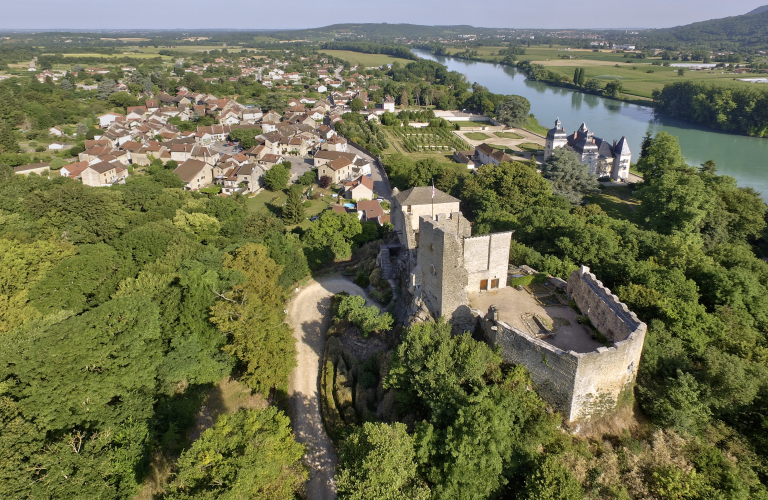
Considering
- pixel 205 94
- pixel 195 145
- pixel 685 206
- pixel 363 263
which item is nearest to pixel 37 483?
pixel 363 263

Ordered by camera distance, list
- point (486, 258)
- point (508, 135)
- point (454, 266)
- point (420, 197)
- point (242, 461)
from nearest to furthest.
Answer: point (242, 461) < point (454, 266) < point (486, 258) < point (420, 197) < point (508, 135)

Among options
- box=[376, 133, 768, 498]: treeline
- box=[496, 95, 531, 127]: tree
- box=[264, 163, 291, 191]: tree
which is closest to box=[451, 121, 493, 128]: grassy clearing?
box=[496, 95, 531, 127]: tree

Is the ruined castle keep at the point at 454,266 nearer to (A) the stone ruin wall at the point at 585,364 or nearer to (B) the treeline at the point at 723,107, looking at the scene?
(A) the stone ruin wall at the point at 585,364

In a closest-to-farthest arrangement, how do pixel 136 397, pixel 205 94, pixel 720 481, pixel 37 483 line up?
pixel 720 481 < pixel 37 483 < pixel 136 397 < pixel 205 94

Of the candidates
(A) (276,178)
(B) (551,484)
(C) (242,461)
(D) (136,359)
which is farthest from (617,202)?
(D) (136,359)

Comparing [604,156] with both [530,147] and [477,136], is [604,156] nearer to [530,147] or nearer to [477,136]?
[530,147]

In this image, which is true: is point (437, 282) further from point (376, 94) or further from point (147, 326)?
point (376, 94)

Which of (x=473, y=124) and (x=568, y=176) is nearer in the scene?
(x=568, y=176)

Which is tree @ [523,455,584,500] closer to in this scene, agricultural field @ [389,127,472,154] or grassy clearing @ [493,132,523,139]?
agricultural field @ [389,127,472,154]
